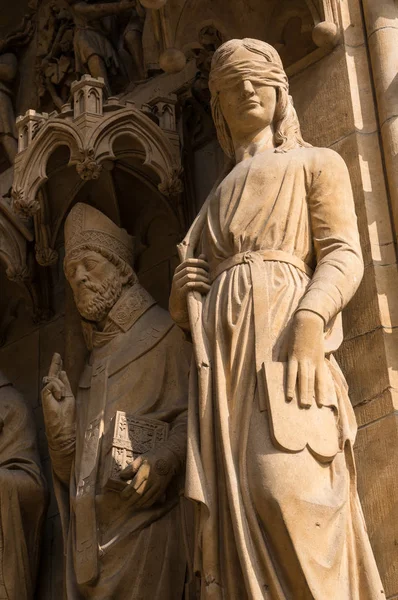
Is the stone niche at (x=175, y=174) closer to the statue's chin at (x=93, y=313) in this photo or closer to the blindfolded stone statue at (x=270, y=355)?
the blindfolded stone statue at (x=270, y=355)

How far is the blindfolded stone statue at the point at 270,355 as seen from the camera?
19.3ft

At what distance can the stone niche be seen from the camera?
6.74 m

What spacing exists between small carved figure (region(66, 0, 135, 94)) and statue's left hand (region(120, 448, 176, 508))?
9.21 ft

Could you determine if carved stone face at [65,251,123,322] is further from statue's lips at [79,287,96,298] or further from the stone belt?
the stone belt

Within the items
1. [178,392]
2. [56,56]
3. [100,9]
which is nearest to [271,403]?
[178,392]

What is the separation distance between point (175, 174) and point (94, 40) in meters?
1.54

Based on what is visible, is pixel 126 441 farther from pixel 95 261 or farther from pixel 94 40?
pixel 94 40

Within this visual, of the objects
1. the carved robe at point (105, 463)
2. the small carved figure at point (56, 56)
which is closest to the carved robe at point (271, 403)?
the carved robe at point (105, 463)

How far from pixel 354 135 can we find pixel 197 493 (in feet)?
6.36

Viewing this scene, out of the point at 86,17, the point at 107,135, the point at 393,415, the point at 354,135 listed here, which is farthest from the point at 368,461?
the point at 86,17

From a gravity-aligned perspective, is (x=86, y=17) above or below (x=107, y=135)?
above

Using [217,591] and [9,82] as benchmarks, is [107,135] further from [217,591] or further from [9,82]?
[217,591]

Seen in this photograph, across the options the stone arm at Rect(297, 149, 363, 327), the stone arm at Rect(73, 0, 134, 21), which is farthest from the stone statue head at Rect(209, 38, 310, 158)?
the stone arm at Rect(73, 0, 134, 21)

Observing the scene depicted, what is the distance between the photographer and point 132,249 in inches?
311
